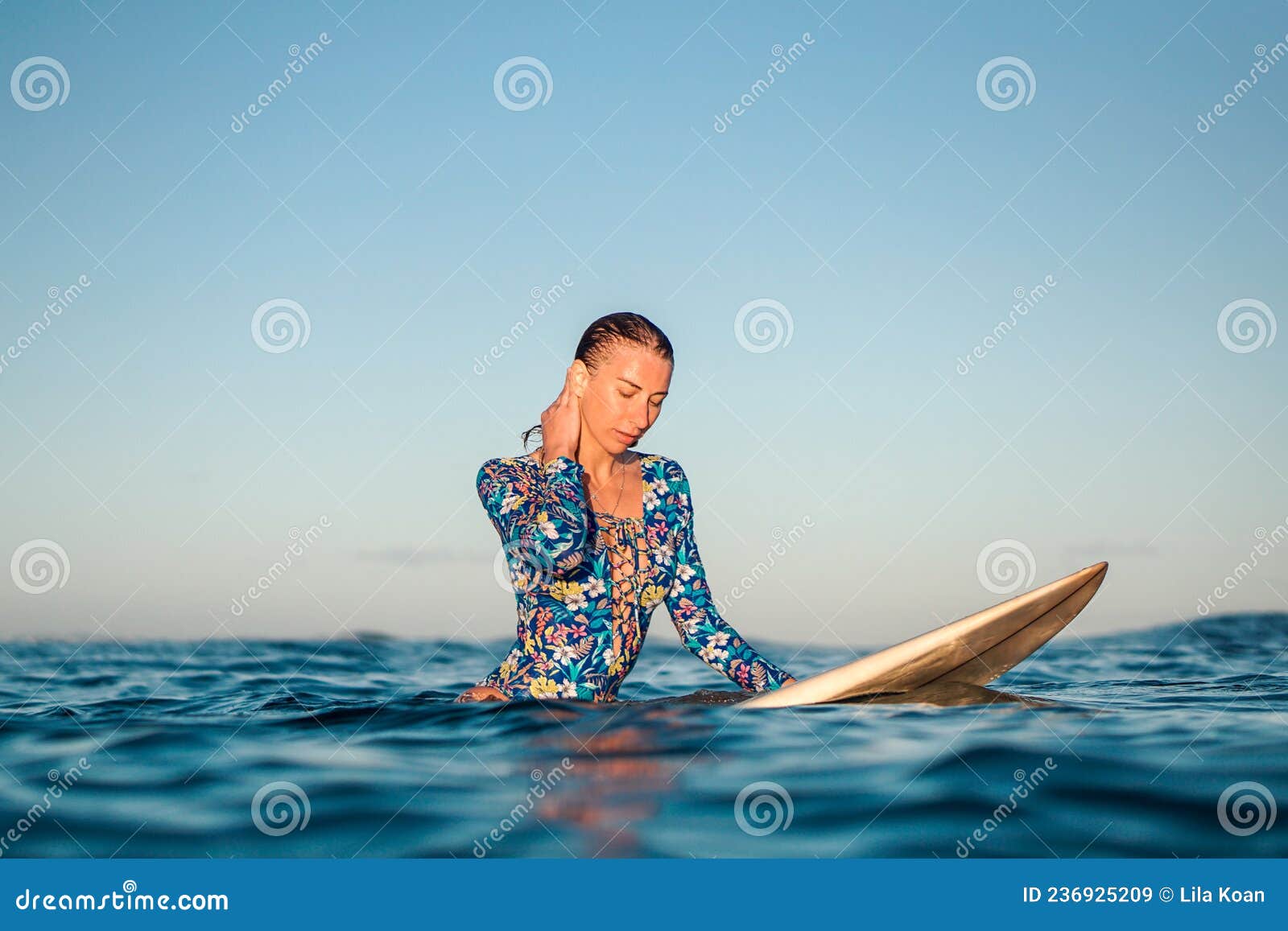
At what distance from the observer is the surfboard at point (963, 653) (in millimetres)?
4477

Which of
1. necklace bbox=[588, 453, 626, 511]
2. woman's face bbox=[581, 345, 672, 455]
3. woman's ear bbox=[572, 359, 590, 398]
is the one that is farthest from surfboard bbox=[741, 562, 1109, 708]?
woman's ear bbox=[572, 359, 590, 398]

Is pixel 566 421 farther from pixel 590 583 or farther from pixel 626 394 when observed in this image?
pixel 590 583

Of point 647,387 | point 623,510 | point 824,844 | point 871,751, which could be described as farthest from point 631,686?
point 824,844

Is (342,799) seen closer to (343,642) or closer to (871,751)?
(871,751)

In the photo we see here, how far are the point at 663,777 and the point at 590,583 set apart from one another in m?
1.40

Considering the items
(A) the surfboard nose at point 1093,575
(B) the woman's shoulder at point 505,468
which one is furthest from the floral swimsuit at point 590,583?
(A) the surfboard nose at point 1093,575

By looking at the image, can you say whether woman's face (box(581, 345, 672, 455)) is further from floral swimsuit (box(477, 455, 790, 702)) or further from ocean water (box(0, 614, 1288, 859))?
ocean water (box(0, 614, 1288, 859))

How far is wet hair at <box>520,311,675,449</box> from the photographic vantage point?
450 centimetres

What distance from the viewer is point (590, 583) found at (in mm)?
4598

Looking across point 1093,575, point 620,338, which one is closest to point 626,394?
point 620,338

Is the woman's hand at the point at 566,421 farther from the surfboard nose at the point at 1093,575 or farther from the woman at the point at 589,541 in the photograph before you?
the surfboard nose at the point at 1093,575

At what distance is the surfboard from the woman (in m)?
0.35

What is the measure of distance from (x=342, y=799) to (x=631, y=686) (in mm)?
4179

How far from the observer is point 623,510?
15.9 feet
